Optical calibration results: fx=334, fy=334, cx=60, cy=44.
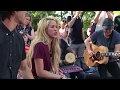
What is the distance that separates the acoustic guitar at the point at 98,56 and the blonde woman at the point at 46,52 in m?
1.36

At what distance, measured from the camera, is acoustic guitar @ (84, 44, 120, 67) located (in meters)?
4.31

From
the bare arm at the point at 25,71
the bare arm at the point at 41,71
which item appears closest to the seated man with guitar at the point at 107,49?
the bare arm at the point at 41,71

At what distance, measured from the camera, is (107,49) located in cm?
432

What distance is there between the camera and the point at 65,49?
4.30 meters

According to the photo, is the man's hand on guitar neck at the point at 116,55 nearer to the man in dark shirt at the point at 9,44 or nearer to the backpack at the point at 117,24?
the backpack at the point at 117,24

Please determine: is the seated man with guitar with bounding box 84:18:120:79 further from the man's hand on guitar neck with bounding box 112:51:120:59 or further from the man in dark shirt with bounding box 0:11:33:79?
the man in dark shirt with bounding box 0:11:33:79

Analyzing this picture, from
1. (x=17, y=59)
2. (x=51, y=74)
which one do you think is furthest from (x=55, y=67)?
(x=17, y=59)

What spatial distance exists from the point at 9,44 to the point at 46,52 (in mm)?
571

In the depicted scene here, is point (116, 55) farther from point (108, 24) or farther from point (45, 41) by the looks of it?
point (45, 41)

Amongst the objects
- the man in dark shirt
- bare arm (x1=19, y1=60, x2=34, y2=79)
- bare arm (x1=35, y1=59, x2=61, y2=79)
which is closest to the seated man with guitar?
bare arm (x1=35, y1=59, x2=61, y2=79)

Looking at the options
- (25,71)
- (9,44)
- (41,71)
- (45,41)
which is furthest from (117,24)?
(9,44)

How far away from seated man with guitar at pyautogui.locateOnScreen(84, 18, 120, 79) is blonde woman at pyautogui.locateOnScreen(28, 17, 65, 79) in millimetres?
1295

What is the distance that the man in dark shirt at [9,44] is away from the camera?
7.77 ft
